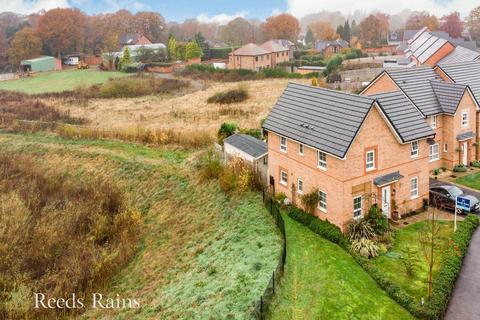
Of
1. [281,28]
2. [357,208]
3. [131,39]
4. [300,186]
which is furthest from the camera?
[281,28]

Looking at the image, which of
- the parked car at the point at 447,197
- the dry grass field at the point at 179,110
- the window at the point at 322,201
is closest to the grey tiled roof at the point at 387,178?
the window at the point at 322,201

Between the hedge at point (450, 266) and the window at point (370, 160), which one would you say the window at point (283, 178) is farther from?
the hedge at point (450, 266)

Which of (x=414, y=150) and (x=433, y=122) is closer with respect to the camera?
(x=414, y=150)

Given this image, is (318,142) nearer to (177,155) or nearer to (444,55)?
(177,155)

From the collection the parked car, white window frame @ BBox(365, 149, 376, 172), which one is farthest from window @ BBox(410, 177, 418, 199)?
white window frame @ BBox(365, 149, 376, 172)

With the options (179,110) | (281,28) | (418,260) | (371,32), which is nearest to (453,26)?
(371,32)

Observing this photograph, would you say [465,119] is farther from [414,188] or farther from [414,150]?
[414,188]

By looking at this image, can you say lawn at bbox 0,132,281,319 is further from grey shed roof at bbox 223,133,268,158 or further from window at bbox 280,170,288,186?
grey shed roof at bbox 223,133,268,158
